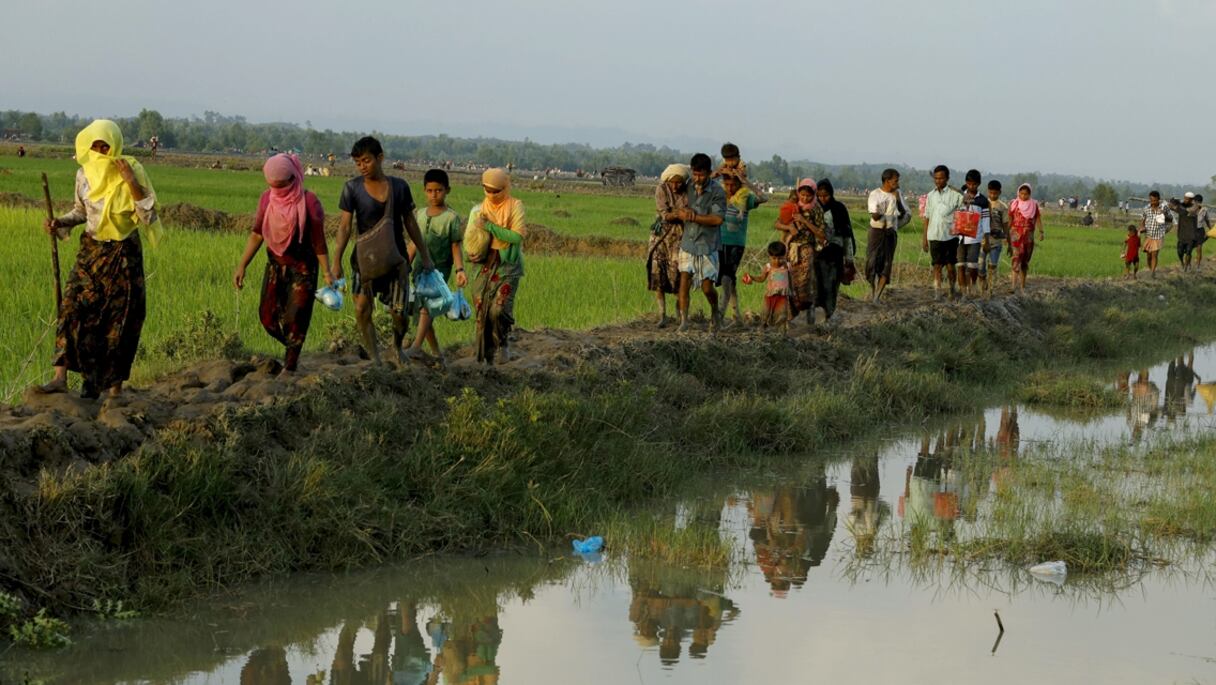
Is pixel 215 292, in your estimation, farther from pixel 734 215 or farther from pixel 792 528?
pixel 792 528

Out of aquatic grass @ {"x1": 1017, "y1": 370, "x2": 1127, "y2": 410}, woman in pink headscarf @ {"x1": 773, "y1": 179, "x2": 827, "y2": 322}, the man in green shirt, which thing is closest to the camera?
the man in green shirt

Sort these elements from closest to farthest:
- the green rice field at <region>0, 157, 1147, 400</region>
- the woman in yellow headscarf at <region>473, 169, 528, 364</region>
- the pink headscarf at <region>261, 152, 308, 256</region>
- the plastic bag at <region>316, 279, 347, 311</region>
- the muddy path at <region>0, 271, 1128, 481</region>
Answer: the muddy path at <region>0, 271, 1128, 481</region>, the pink headscarf at <region>261, 152, 308, 256</region>, the plastic bag at <region>316, 279, 347, 311</region>, the woman in yellow headscarf at <region>473, 169, 528, 364</region>, the green rice field at <region>0, 157, 1147, 400</region>

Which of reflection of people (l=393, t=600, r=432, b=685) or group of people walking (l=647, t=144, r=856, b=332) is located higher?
group of people walking (l=647, t=144, r=856, b=332)

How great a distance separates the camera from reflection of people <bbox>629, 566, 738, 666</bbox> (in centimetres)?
545

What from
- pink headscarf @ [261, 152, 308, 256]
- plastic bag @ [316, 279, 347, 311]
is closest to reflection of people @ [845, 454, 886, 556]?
plastic bag @ [316, 279, 347, 311]

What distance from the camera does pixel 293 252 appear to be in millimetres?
7461

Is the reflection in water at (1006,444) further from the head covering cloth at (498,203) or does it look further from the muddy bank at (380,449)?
the head covering cloth at (498,203)

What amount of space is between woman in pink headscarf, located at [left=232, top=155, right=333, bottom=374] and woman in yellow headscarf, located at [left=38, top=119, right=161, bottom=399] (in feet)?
2.05

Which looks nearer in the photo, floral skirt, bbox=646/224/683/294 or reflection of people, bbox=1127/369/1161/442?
reflection of people, bbox=1127/369/1161/442

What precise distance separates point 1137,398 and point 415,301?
7.29 metres

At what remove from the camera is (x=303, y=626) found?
5555mm

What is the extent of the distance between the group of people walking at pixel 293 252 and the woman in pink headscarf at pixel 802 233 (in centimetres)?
378

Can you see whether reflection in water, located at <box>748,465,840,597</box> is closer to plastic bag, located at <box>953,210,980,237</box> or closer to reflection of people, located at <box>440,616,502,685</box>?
reflection of people, located at <box>440,616,502,685</box>

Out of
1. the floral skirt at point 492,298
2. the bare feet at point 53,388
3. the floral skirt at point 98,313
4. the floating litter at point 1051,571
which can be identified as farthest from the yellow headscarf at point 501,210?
the floating litter at point 1051,571
